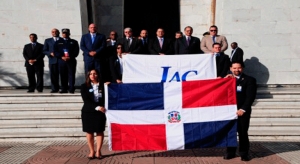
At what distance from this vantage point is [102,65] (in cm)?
1053

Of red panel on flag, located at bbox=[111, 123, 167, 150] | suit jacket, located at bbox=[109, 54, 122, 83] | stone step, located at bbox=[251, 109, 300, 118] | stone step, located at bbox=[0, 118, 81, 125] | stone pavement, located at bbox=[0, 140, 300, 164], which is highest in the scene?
suit jacket, located at bbox=[109, 54, 122, 83]

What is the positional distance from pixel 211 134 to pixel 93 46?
4758 millimetres

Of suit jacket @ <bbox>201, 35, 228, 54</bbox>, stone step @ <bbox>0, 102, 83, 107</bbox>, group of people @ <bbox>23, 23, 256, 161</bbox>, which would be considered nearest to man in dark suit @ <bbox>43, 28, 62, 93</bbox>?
group of people @ <bbox>23, 23, 256, 161</bbox>

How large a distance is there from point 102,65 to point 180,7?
6141 mm

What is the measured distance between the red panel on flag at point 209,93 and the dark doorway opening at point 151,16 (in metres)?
9.37

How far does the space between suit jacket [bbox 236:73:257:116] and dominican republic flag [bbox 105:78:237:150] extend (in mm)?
136

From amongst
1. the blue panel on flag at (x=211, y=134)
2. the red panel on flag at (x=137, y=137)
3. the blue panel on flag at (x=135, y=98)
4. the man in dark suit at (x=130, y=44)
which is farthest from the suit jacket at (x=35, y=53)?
the blue panel on flag at (x=211, y=134)

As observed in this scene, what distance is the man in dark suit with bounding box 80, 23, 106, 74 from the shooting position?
10.2 m

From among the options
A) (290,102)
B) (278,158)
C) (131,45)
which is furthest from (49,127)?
(290,102)

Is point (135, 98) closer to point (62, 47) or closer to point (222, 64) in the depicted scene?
point (222, 64)

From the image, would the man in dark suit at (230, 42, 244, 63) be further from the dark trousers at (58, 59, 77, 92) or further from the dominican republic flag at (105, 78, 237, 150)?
the dominican republic flag at (105, 78, 237, 150)

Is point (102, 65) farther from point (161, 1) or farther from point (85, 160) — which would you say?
point (161, 1)

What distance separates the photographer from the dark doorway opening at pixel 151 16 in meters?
16.0

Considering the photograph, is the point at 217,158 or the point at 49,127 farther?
the point at 49,127
